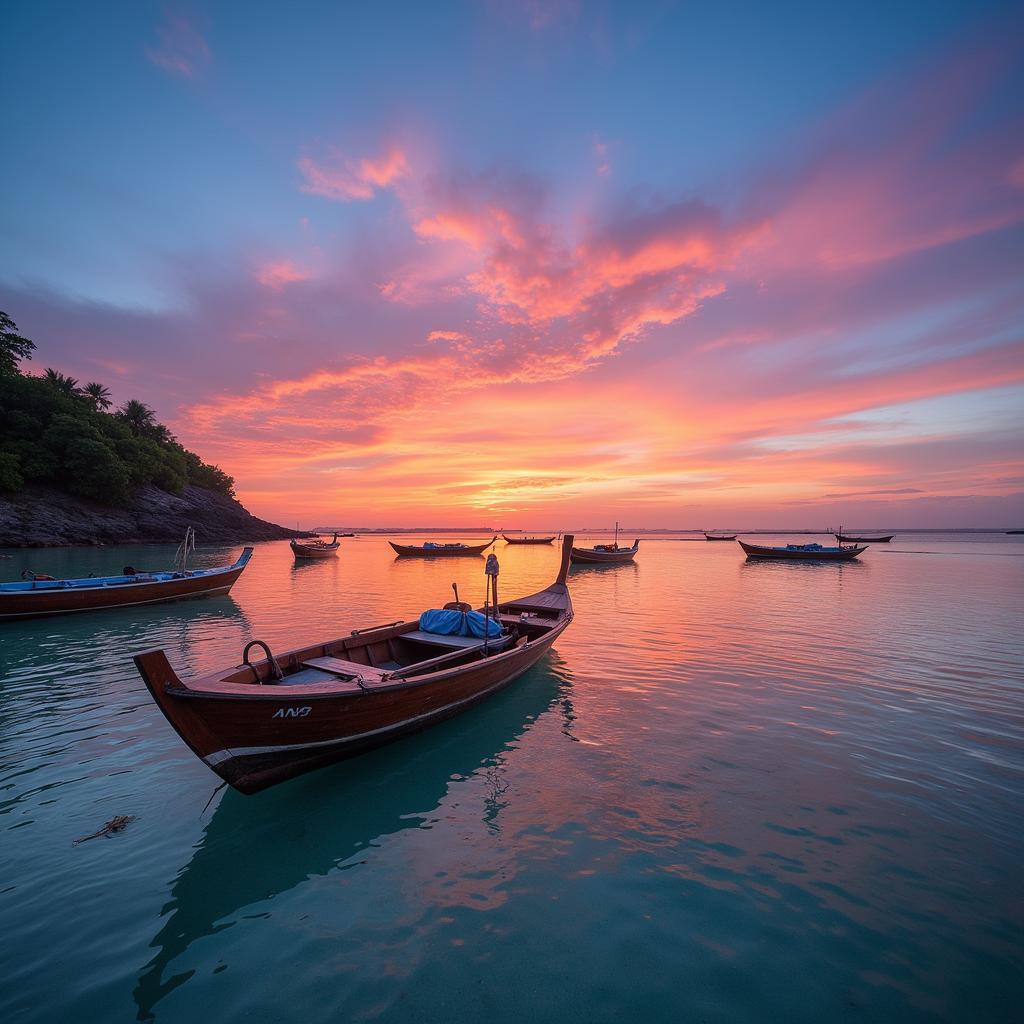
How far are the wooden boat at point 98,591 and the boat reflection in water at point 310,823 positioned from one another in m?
17.2

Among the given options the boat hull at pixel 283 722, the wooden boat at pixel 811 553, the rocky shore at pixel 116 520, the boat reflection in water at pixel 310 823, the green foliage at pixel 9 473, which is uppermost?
the green foliage at pixel 9 473

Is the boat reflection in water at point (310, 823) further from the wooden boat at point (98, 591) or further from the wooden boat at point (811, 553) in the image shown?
the wooden boat at point (811, 553)

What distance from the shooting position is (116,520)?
61.2 m

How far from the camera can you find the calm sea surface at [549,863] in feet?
13.0

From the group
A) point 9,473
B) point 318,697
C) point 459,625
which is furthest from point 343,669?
point 9,473

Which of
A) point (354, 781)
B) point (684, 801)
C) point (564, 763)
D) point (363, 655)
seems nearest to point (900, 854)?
point (684, 801)

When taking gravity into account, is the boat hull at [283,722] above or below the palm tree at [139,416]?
Result: below

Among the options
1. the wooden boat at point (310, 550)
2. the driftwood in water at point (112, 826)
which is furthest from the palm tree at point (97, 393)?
the driftwood in water at point (112, 826)

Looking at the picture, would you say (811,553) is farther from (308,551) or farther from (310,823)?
(310,823)

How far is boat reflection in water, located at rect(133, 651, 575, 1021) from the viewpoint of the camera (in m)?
4.61

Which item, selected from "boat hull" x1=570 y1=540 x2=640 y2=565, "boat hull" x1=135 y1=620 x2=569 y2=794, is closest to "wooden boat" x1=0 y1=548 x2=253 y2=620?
"boat hull" x1=135 y1=620 x2=569 y2=794

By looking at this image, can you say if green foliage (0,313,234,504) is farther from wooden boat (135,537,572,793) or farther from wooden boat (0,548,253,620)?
wooden boat (135,537,572,793)

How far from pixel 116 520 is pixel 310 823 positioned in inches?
2934

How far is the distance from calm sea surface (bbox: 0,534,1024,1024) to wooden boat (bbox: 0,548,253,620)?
8513 mm
